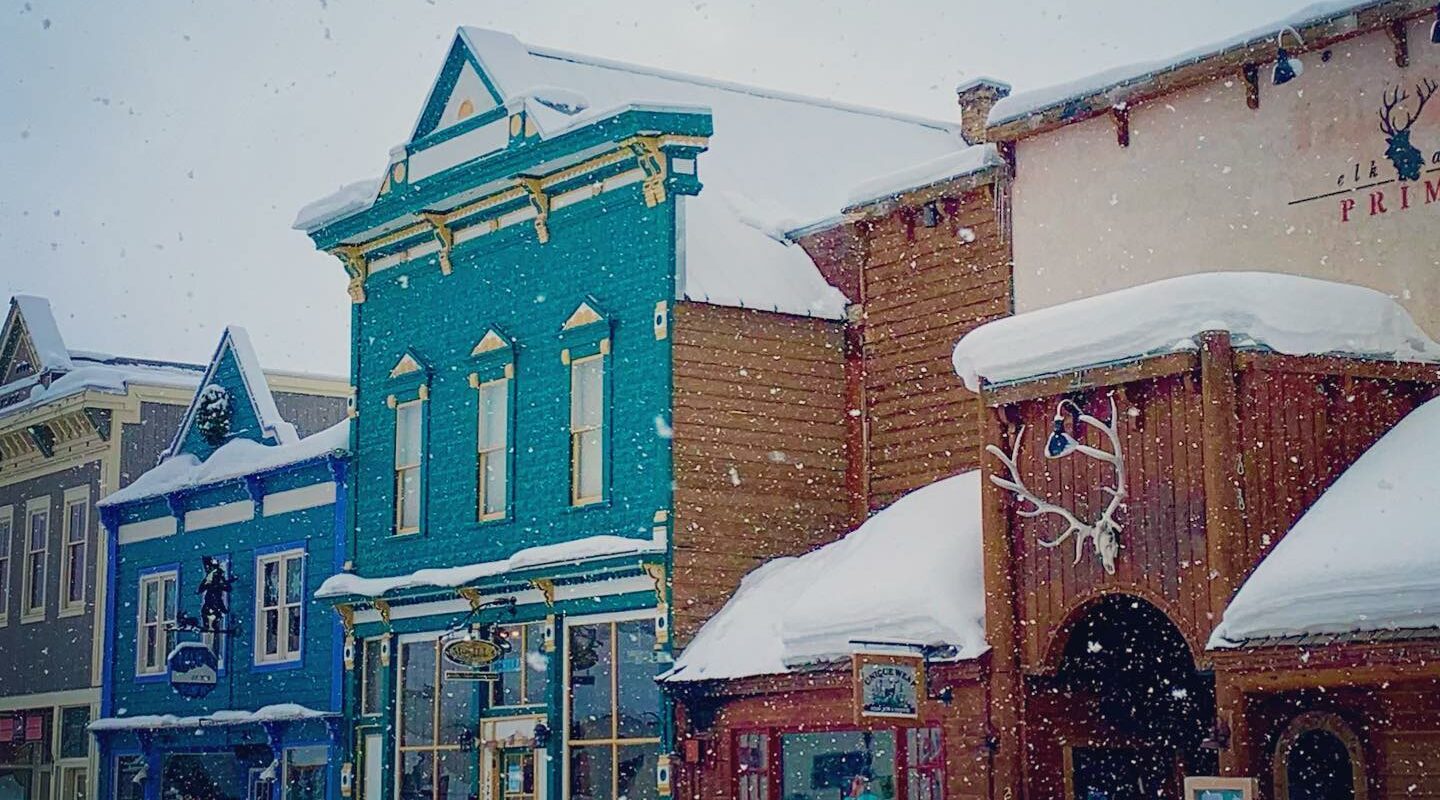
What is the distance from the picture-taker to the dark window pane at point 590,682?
72.5 feet

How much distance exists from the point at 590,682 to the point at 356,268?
7.59 meters

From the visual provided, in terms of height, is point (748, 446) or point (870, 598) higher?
point (748, 446)

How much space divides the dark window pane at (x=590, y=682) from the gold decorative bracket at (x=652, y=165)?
4.76m

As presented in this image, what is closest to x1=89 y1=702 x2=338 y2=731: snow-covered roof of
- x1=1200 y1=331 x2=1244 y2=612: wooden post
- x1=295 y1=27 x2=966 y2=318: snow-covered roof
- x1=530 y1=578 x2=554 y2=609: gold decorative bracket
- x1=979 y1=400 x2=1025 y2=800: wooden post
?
x1=530 y1=578 x2=554 y2=609: gold decorative bracket

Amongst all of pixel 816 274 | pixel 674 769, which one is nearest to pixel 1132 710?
pixel 674 769

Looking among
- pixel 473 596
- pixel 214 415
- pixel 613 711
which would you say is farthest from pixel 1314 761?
pixel 214 415

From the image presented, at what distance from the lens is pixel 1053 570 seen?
1631 cm

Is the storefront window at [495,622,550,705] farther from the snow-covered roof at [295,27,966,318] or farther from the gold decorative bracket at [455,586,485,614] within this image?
the snow-covered roof at [295,27,966,318]

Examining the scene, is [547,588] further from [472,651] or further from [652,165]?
[652,165]

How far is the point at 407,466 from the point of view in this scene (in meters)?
25.7

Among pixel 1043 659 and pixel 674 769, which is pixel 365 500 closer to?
pixel 674 769

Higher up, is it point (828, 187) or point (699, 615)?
point (828, 187)

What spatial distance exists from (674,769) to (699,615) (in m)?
1.67

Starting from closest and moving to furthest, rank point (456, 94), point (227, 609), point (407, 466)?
point (456, 94) < point (407, 466) < point (227, 609)
